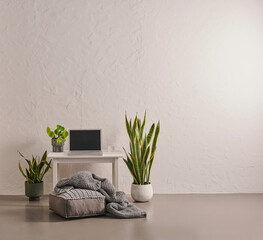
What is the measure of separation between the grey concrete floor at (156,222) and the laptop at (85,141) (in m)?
0.65

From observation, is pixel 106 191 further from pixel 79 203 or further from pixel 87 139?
pixel 87 139

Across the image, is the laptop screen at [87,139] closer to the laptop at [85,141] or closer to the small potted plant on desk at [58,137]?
the laptop at [85,141]

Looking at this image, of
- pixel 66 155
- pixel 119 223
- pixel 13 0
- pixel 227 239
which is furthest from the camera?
pixel 13 0

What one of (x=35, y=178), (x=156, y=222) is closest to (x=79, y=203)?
(x=156, y=222)

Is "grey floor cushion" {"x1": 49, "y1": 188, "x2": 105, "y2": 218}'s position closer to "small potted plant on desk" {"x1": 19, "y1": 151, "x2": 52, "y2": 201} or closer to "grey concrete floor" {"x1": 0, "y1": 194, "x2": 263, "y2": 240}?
"grey concrete floor" {"x1": 0, "y1": 194, "x2": 263, "y2": 240}

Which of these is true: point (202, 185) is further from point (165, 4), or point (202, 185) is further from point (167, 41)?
point (165, 4)

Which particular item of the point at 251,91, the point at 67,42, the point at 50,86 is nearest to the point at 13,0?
the point at 67,42

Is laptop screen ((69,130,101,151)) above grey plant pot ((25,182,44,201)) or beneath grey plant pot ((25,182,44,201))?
above

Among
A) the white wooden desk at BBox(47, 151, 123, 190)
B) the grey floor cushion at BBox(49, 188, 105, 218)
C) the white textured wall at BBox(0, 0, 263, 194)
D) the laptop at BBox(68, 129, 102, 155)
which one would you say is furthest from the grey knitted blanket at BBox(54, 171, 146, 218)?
the white textured wall at BBox(0, 0, 263, 194)

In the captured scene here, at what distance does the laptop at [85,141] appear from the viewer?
4.29m

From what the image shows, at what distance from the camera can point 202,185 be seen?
475 centimetres

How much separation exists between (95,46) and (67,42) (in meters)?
0.32

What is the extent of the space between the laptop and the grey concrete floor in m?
0.65

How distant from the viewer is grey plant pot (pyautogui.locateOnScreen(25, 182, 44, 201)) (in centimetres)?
426
